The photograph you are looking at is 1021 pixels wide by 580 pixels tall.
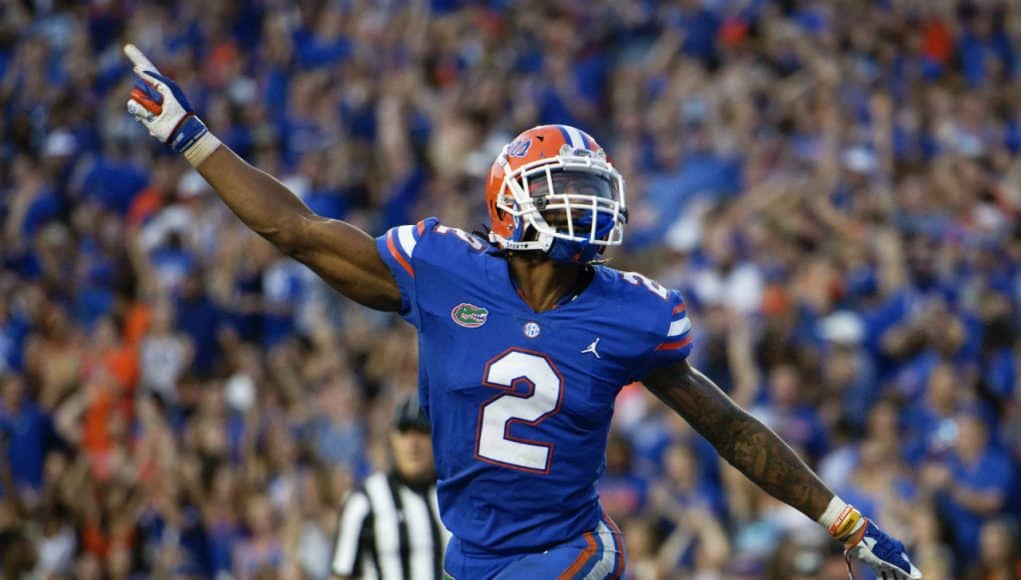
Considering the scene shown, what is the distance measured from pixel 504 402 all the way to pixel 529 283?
34 centimetres

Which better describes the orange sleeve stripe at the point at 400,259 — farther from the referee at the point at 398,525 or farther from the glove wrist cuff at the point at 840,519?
the referee at the point at 398,525

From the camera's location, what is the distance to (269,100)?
1381cm

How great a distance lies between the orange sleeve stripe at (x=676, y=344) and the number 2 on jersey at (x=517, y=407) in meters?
0.30

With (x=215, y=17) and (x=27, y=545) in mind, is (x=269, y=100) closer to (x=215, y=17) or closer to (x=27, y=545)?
(x=215, y=17)

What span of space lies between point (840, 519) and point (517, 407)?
1.08 metres

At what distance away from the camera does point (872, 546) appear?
4.57 m

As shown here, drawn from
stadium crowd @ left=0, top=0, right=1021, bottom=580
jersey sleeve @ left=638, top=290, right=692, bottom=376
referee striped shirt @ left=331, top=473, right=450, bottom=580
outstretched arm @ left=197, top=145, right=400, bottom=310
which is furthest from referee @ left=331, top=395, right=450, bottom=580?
jersey sleeve @ left=638, top=290, right=692, bottom=376

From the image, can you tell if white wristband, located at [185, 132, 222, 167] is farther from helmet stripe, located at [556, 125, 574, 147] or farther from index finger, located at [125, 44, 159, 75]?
helmet stripe, located at [556, 125, 574, 147]

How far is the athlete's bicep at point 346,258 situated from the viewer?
423 centimetres

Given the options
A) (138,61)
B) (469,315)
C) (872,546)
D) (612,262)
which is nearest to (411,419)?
(469,315)

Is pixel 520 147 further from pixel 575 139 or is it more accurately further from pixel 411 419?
pixel 411 419

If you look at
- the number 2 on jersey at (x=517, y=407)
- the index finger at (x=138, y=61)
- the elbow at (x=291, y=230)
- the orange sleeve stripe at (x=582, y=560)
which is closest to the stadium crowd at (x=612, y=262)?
the orange sleeve stripe at (x=582, y=560)

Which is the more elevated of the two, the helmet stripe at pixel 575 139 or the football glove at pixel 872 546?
the helmet stripe at pixel 575 139

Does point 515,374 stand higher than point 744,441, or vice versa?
point 744,441
